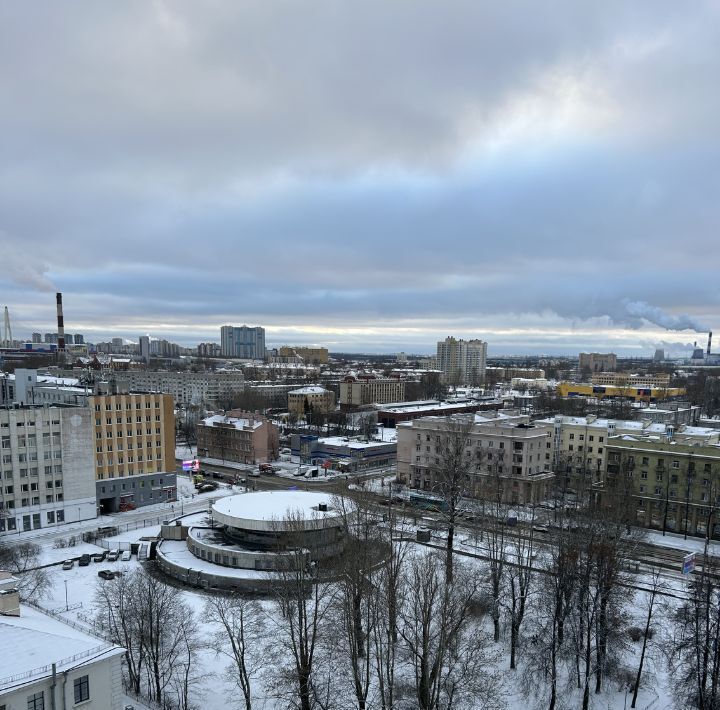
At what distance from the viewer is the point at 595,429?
64.4m

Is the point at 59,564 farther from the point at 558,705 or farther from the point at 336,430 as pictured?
the point at 336,430

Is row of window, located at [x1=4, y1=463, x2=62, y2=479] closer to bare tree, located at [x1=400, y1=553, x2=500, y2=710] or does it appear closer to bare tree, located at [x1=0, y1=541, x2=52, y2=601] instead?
bare tree, located at [x1=0, y1=541, x2=52, y2=601]

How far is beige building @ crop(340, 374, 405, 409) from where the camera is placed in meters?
145

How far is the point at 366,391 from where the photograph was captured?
146m

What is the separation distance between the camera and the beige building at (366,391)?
14488cm

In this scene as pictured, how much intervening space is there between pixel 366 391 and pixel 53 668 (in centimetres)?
13100

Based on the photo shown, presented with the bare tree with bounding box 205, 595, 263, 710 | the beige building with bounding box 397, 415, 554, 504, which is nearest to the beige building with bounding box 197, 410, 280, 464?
the beige building with bounding box 397, 415, 554, 504

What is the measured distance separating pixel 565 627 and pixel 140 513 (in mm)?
40582

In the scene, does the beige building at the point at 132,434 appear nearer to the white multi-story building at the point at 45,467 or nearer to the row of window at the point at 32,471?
the white multi-story building at the point at 45,467

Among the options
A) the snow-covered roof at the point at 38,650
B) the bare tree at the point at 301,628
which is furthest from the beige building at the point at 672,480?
the snow-covered roof at the point at 38,650

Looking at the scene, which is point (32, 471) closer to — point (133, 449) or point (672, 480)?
point (133, 449)

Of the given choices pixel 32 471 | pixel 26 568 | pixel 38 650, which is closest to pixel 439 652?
pixel 38 650

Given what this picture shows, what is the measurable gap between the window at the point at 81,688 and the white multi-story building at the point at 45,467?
1386 inches

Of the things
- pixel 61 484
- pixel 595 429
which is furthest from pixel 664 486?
pixel 61 484
